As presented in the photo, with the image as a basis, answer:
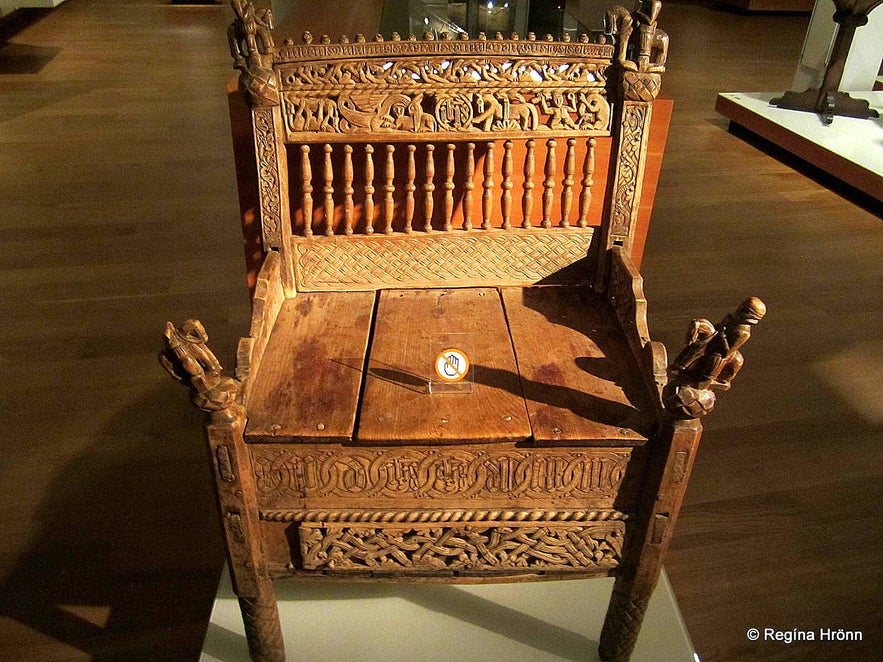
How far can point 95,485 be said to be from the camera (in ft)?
7.49

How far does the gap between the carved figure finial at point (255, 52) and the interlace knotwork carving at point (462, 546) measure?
3.08 ft

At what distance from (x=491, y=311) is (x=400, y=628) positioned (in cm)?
78

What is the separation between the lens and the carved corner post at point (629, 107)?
5.51 ft

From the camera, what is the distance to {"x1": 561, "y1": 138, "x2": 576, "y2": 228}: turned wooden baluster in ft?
6.00

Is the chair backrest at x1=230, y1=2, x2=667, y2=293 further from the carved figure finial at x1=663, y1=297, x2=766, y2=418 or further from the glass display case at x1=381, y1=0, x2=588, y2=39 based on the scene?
the glass display case at x1=381, y1=0, x2=588, y2=39

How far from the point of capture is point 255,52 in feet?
5.44

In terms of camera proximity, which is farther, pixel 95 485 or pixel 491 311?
pixel 95 485

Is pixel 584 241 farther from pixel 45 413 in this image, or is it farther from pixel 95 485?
pixel 45 413

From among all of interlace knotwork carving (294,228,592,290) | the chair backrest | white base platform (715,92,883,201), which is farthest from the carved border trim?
white base platform (715,92,883,201)

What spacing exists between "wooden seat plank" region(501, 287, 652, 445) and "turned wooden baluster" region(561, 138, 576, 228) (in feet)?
0.60

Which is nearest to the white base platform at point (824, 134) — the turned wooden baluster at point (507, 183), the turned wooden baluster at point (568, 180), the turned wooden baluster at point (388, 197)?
the turned wooden baluster at point (568, 180)

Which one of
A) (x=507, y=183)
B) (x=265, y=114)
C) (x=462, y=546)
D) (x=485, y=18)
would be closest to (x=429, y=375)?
(x=462, y=546)

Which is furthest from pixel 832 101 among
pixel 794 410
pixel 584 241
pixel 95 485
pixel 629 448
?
pixel 95 485

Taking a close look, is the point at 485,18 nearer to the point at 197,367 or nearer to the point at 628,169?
the point at 628,169
